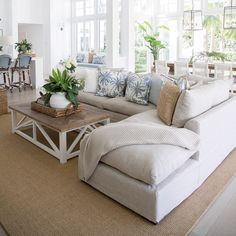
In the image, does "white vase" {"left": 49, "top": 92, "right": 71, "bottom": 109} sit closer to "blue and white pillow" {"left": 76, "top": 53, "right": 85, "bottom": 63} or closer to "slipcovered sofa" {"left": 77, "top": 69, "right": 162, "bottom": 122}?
"slipcovered sofa" {"left": 77, "top": 69, "right": 162, "bottom": 122}

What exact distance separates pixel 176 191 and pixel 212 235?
3.17ft

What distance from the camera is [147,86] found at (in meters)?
4.25

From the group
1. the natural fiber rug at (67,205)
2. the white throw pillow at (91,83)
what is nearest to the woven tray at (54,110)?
the natural fiber rug at (67,205)

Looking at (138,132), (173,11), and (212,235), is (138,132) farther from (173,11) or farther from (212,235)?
(173,11)

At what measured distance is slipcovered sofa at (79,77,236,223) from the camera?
225cm

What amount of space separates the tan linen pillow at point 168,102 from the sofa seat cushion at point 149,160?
2.12 ft

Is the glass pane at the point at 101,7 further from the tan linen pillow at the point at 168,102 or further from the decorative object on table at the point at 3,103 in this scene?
the tan linen pillow at the point at 168,102

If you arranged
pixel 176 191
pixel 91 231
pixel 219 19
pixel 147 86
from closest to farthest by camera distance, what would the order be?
pixel 91 231
pixel 176 191
pixel 147 86
pixel 219 19

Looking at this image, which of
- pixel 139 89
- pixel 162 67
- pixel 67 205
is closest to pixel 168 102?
pixel 139 89

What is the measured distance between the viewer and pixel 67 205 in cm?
250

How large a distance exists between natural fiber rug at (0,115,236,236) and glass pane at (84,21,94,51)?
9.50m

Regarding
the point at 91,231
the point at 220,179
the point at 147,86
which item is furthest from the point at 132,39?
the point at 91,231

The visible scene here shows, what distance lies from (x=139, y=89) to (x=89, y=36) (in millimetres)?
8558

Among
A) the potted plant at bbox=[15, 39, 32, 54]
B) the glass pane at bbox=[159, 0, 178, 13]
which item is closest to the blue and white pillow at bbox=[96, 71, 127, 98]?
the potted plant at bbox=[15, 39, 32, 54]
